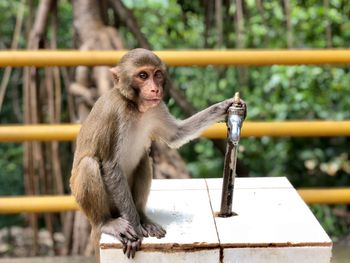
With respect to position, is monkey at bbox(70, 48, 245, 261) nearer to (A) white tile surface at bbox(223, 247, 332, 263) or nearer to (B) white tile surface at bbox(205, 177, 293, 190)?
(A) white tile surface at bbox(223, 247, 332, 263)

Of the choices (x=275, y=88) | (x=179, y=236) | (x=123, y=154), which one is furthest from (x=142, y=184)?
(x=275, y=88)

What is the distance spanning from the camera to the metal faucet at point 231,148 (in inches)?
105

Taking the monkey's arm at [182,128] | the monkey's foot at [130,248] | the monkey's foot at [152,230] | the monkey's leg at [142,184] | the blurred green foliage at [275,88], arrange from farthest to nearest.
→ the blurred green foliage at [275,88]
the monkey's arm at [182,128]
the monkey's leg at [142,184]
the monkey's foot at [152,230]
the monkey's foot at [130,248]

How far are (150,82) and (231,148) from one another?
16.9 inches

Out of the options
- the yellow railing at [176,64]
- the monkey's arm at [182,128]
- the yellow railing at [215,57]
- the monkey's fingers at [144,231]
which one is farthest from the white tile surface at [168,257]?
the yellow railing at [215,57]

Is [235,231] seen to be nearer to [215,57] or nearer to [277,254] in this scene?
[277,254]

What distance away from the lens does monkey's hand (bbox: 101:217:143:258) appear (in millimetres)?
2504

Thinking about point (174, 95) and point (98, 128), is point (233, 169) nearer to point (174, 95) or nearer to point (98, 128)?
point (98, 128)

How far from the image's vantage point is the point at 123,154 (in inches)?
114

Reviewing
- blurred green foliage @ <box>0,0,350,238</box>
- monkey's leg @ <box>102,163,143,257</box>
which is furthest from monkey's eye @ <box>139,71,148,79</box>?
blurred green foliage @ <box>0,0,350,238</box>

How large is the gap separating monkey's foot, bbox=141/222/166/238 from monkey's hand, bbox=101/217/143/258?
0.03m

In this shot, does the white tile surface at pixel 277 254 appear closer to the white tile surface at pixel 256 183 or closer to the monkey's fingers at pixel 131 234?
the monkey's fingers at pixel 131 234

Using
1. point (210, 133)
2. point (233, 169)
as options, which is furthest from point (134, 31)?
point (233, 169)

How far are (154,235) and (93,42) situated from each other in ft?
7.99
